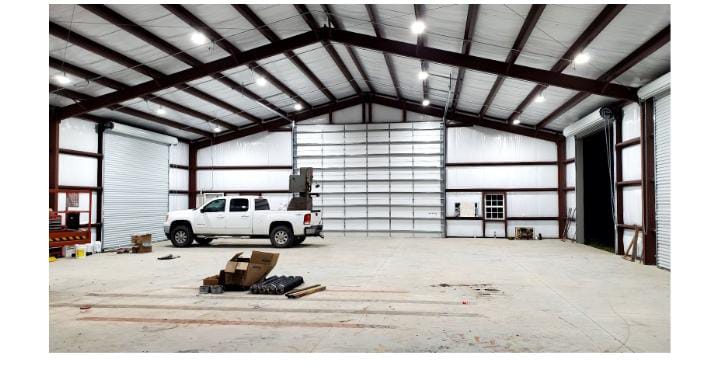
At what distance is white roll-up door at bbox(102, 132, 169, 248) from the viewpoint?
1383 cm

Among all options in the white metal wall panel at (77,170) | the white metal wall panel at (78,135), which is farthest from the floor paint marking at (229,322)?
the white metal wall panel at (78,135)

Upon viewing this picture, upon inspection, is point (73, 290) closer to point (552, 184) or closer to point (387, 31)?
point (387, 31)

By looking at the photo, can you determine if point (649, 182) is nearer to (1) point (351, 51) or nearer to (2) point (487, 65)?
(2) point (487, 65)

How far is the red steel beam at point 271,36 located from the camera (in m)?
9.04

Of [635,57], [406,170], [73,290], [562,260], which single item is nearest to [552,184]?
[406,170]

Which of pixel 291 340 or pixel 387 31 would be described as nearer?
pixel 291 340

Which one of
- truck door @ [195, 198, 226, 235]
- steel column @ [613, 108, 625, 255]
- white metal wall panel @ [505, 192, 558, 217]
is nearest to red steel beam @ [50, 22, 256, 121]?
truck door @ [195, 198, 226, 235]

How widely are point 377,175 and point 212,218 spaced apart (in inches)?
270

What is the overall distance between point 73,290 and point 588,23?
9446 millimetres

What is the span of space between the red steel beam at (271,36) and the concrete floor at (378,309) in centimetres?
516

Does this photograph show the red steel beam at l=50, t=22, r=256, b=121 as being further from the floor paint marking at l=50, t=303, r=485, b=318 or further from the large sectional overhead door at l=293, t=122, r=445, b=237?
the large sectional overhead door at l=293, t=122, r=445, b=237

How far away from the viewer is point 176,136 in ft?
58.0

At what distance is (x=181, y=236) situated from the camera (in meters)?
13.8
